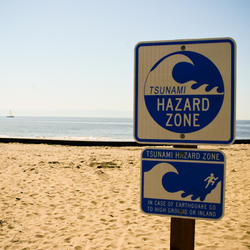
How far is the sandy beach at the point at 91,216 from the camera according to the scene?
159 inches

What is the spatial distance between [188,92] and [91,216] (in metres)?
4.56

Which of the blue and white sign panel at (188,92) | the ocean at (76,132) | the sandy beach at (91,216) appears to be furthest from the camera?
the ocean at (76,132)

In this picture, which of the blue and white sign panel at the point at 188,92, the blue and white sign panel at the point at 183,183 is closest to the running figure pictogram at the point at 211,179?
the blue and white sign panel at the point at 183,183

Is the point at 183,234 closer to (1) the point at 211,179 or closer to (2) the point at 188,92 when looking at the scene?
(1) the point at 211,179

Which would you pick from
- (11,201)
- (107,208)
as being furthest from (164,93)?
(11,201)

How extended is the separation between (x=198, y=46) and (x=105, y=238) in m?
3.79

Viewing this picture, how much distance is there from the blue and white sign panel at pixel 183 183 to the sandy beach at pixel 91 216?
2.86m

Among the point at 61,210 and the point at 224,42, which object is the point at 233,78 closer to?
the point at 224,42

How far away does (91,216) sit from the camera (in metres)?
5.20

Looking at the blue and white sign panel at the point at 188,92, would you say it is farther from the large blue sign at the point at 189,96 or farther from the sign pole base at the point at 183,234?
the sign pole base at the point at 183,234

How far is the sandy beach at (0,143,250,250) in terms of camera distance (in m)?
4.04

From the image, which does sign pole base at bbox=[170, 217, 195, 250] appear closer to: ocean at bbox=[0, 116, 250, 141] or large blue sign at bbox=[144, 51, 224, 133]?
large blue sign at bbox=[144, 51, 224, 133]

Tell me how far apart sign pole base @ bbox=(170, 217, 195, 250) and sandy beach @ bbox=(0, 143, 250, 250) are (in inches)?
108

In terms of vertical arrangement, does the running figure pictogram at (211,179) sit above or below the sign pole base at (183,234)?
above
